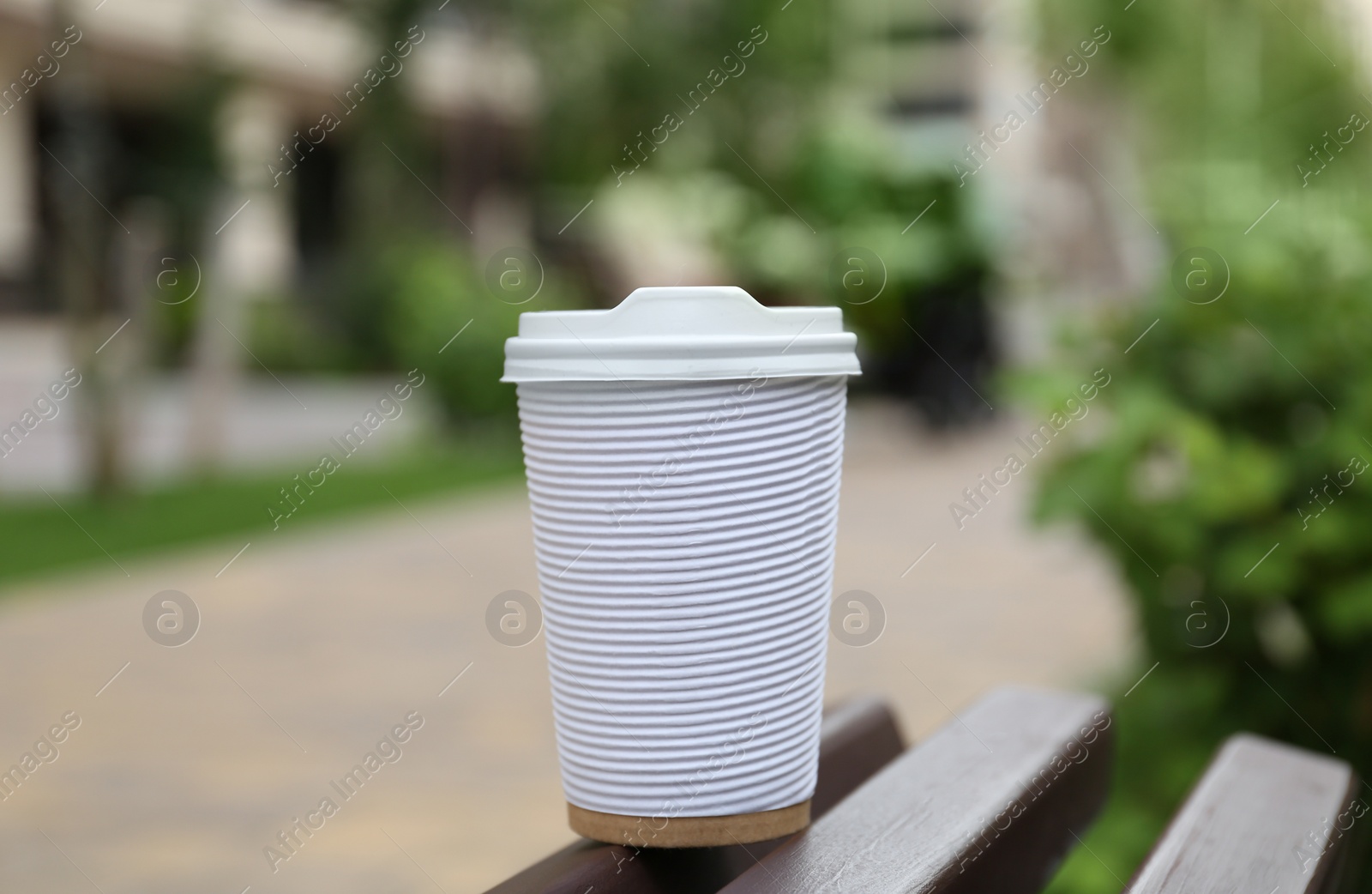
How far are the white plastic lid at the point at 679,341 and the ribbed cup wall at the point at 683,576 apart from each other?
0.02 metres

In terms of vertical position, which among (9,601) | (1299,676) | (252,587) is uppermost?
(9,601)

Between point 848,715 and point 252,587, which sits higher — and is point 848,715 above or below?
below

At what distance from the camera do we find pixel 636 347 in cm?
114

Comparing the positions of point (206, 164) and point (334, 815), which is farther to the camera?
point (206, 164)

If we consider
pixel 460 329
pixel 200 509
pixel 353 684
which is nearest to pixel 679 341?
pixel 353 684

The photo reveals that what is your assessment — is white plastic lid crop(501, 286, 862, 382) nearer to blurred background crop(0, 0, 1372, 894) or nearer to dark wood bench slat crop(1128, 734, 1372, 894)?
dark wood bench slat crop(1128, 734, 1372, 894)

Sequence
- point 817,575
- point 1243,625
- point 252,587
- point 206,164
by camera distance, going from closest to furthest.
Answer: point 817,575
point 1243,625
point 252,587
point 206,164

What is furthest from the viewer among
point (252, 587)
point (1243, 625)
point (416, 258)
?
point (416, 258)

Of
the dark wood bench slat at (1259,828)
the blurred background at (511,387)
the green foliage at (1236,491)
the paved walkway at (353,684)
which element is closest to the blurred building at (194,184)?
the blurred background at (511,387)

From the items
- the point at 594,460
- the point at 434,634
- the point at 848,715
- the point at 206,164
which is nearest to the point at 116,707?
the point at 434,634

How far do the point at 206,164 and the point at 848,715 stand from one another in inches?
454

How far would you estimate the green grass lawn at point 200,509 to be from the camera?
23.1 feet

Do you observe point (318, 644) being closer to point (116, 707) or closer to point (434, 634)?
point (434, 634)

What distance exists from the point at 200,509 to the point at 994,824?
777 centimetres
